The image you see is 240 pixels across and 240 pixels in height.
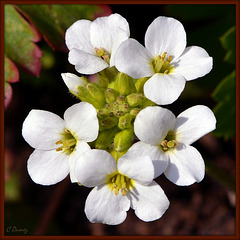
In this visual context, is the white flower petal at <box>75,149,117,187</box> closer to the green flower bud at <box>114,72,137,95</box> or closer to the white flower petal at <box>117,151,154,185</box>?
the white flower petal at <box>117,151,154,185</box>

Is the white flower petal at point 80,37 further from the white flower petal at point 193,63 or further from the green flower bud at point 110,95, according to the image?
the white flower petal at point 193,63

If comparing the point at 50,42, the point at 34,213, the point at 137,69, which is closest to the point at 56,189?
the point at 34,213

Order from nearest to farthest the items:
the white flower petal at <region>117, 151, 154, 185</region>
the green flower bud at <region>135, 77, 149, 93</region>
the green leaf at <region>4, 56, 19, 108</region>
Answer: the white flower petal at <region>117, 151, 154, 185</region>
the green flower bud at <region>135, 77, 149, 93</region>
the green leaf at <region>4, 56, 19, 108</region>

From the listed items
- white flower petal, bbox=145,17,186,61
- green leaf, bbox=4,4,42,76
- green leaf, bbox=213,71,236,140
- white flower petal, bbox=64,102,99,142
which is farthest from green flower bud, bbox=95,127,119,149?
green leaf, bbox=213,71,236,140

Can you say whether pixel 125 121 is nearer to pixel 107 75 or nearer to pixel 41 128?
pixel 107 75

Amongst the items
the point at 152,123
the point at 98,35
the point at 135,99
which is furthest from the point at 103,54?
the point at 152,123

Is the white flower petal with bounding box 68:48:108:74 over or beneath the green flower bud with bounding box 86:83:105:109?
over

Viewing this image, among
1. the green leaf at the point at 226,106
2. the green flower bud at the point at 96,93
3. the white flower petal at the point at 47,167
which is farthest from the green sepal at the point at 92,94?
the green leaf at the point at 226,106
